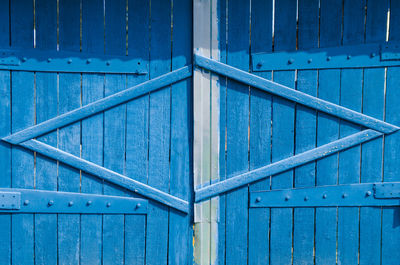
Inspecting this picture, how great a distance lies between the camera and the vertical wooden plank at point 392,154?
242cm

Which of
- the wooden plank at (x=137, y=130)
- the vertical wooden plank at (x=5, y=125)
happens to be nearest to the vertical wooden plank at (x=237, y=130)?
the wooden plank at (x=137, y=130)

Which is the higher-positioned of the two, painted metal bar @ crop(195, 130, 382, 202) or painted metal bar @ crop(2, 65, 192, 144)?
painted metal bar @ crop(2, 65, 192, 144)

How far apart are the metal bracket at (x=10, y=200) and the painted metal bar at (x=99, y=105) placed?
1.17ft

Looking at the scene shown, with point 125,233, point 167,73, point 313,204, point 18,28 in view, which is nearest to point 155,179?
point 125,233

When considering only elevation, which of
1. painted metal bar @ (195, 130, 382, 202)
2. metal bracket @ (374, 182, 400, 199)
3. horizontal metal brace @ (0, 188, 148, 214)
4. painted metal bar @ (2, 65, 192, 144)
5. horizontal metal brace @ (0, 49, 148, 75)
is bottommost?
horizontal metal brace @ (0, 188, 148, 214)

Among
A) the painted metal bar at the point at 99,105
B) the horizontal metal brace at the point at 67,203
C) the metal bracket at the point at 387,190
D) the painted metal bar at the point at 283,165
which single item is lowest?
the horizontal metal brace at the point at 67,203

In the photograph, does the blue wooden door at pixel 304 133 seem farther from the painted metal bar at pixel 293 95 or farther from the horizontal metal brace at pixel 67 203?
the horizontal metal brace at pixel 67 203

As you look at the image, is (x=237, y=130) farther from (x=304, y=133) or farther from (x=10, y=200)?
(x=10, y=200)

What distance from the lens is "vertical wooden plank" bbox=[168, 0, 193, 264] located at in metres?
2.49

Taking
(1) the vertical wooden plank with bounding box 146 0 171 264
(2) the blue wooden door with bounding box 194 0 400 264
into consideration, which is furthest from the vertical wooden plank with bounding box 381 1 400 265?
(1) the vertical wooden plank with bounding box 146 0 171 264

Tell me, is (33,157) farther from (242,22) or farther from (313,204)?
(313,204)

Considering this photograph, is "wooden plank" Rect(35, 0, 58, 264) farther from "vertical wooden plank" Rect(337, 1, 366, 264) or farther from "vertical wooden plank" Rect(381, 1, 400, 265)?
"vertical wooden plank" Rect(381, 1, 400, 265)

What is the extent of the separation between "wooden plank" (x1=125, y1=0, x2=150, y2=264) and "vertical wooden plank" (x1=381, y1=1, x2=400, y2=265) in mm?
1638

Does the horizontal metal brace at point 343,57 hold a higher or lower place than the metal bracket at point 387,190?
higher
